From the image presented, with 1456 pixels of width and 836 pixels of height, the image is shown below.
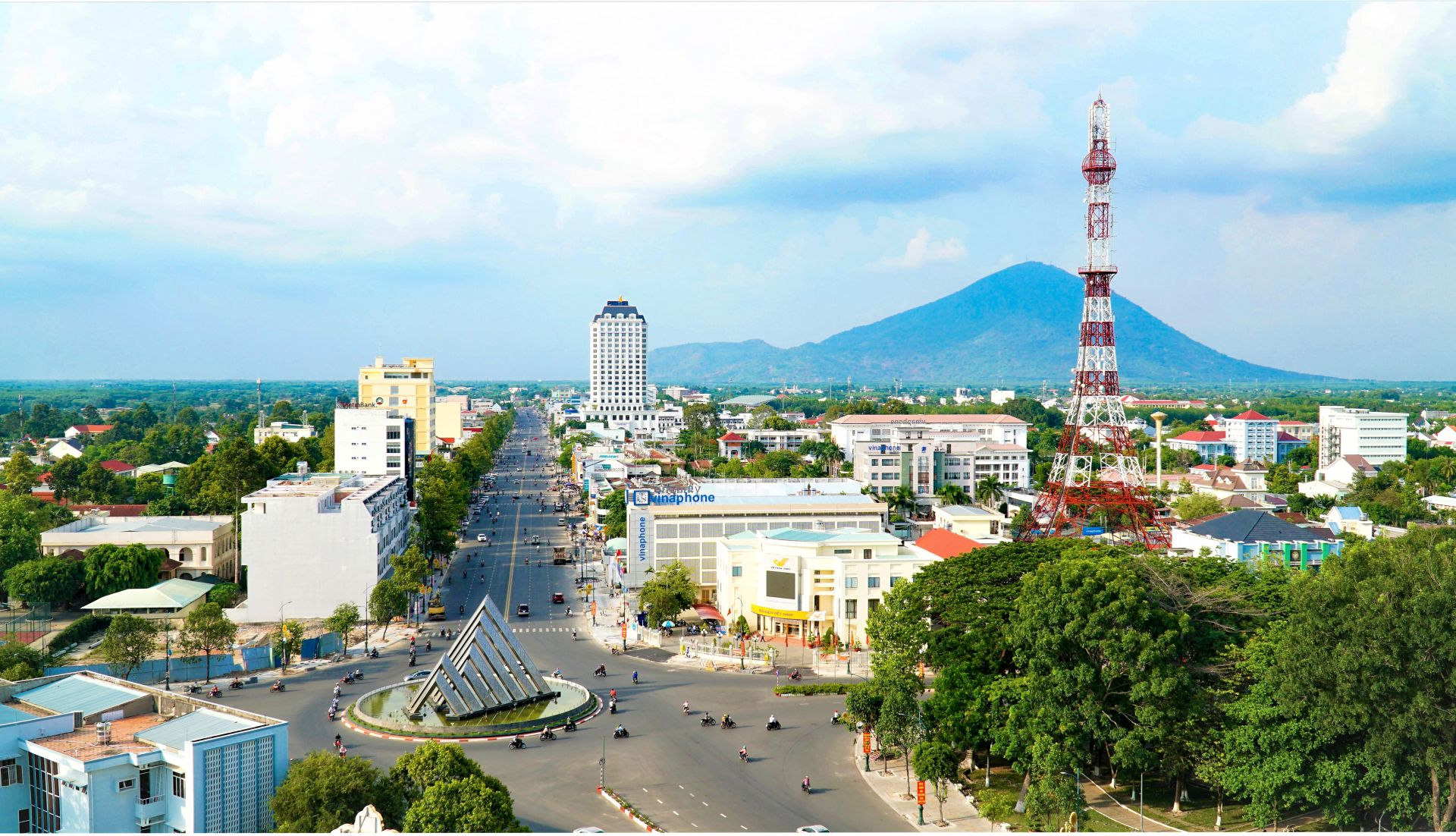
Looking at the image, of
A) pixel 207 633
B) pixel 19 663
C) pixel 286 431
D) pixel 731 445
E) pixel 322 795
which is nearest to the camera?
pixel 322 795

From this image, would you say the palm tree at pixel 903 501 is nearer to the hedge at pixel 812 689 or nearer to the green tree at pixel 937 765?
the hedge at pixel 812 689

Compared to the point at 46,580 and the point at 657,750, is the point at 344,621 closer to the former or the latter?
the point at 46,580

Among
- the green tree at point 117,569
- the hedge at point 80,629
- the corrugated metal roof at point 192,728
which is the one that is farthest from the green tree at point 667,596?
the corrugated metal roof at point 192,728

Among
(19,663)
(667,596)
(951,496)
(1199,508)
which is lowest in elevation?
(667,596)

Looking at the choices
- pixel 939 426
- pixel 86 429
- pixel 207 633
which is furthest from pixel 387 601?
pixel 86 429

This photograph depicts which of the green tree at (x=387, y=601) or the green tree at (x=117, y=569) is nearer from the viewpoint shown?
the green tree at (x=387, y=601)

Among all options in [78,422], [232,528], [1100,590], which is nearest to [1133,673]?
[1100,590]

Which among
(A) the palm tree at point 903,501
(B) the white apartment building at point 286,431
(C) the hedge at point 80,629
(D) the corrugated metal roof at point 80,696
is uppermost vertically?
(B) the white apartment building at point 286,431

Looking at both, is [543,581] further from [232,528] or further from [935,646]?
[935,646]
